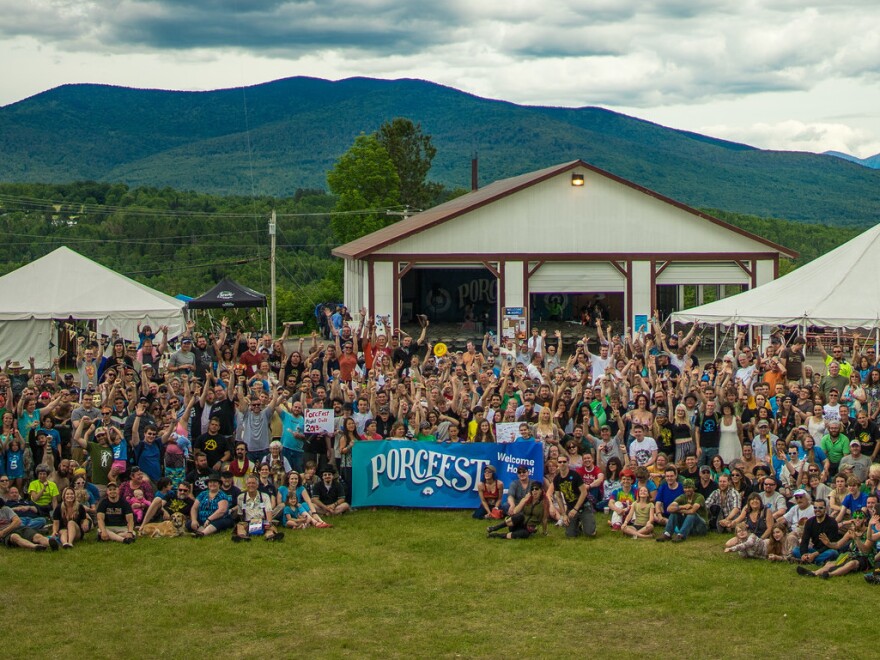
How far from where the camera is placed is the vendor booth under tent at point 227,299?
106 feet

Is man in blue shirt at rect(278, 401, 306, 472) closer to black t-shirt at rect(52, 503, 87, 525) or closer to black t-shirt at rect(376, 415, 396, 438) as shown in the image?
black t-shirt at rect(376, 415, 396, 438)

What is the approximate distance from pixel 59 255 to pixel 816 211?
488 ft

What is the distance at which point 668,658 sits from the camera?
1030 centimetres

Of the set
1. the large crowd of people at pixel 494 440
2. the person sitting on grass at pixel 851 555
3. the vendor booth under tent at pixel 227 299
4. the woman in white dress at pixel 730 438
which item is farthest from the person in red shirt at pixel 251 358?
the vendor booth under tent at pixel 227 299

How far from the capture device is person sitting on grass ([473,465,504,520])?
51.4 feet

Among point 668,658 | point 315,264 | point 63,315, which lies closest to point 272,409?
point 668,658

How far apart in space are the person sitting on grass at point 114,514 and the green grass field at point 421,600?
0.35 meters

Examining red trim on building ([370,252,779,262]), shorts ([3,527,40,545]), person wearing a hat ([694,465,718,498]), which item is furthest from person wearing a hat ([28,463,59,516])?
red trim on building ([370,252,779,262])

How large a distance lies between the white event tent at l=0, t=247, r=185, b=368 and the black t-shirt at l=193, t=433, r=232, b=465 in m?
14.4

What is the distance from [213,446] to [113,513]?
5.65 feet

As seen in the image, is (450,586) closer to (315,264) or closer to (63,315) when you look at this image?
(63,315)

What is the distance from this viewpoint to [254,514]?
14789 mm

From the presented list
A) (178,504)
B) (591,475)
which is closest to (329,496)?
(178,504)

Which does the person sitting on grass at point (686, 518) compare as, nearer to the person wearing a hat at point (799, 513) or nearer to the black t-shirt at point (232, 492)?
the person wearing a hat at point (799, 513)
